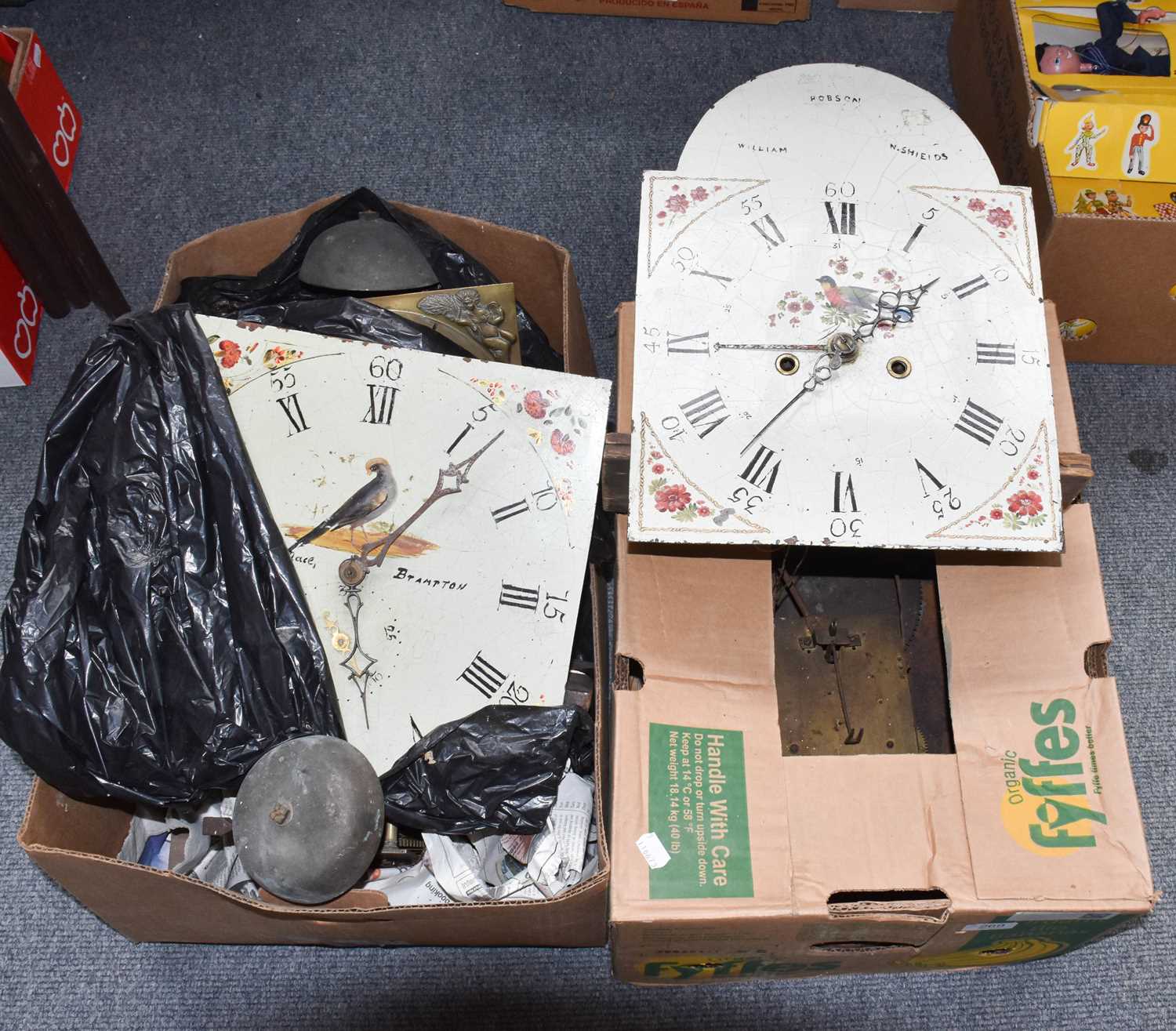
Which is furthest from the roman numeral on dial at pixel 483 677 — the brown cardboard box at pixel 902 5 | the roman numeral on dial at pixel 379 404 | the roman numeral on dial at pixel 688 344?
the brown cardboard box at pixel 902 5

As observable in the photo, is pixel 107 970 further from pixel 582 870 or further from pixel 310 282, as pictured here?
pixel 310 282

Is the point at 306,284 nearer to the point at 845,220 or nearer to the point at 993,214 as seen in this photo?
the point at 845,220

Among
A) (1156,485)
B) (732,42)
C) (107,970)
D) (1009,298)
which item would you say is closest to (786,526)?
(1009,298)

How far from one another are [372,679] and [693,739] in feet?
1.43

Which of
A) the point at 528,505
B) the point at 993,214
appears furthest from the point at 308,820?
the point at 993,214

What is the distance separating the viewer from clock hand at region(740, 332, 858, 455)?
1.45m

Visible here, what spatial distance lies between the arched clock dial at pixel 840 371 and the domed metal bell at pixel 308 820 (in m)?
0.46

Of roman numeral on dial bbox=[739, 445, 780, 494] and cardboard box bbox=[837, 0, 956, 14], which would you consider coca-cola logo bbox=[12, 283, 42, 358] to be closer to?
roman numeral on dial bbox=[739, 445, 780, 494]

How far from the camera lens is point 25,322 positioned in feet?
6.90

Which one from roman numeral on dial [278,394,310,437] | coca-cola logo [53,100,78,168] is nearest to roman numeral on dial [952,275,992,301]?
roman numeral on dial [278,394,310,437]

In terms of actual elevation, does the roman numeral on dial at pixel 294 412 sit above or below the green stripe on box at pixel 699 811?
above

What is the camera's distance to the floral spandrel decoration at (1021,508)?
1416 millimetres

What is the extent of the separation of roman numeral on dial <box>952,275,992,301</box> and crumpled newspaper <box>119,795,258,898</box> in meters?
1.19

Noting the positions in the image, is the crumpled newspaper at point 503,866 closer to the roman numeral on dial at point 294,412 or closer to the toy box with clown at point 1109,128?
the roman numeral on dial at point 294,412
